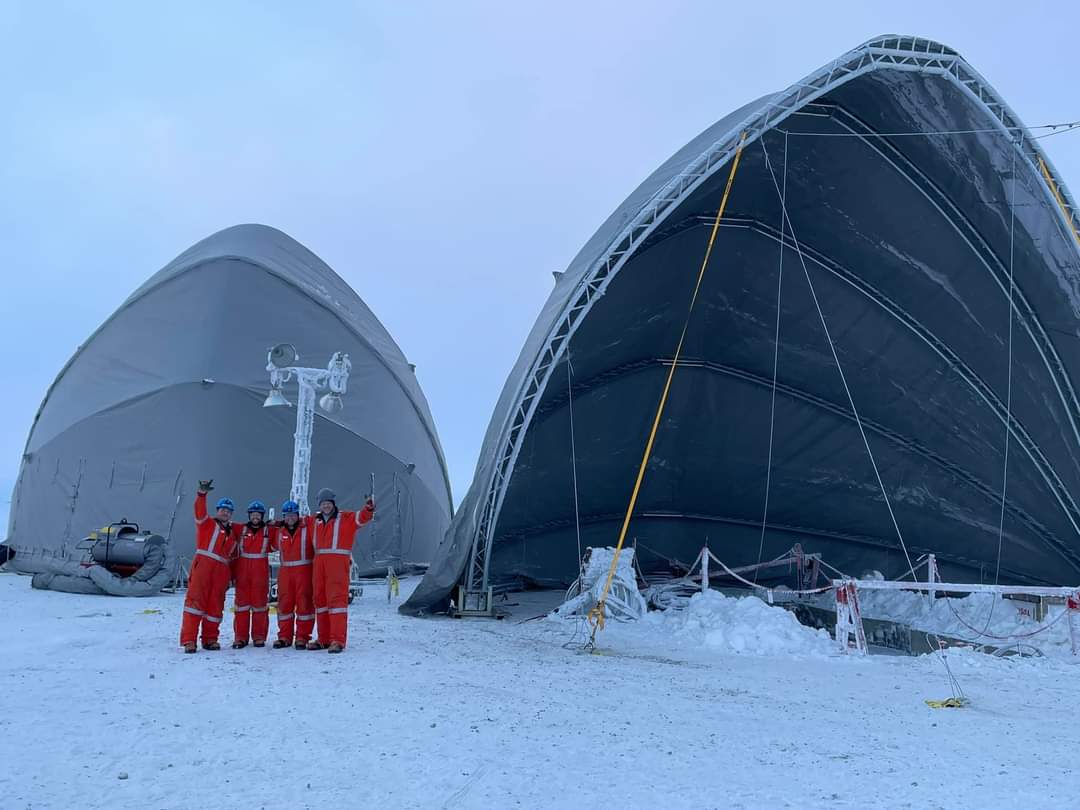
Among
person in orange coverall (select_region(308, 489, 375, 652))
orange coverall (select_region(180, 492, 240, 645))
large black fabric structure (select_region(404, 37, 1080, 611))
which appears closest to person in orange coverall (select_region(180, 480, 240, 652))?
orange coverall (select_region(180, 492, 240, 645))

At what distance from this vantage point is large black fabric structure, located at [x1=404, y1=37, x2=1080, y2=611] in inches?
489

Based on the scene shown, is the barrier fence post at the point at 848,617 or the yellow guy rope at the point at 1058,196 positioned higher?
the yellow guy rope at the point at 1058,196

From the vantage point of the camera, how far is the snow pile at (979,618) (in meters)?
10.3

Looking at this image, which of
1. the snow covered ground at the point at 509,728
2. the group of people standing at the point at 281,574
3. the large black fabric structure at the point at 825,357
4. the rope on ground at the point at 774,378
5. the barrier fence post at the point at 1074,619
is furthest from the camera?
the rope on ground at the point at 774,378

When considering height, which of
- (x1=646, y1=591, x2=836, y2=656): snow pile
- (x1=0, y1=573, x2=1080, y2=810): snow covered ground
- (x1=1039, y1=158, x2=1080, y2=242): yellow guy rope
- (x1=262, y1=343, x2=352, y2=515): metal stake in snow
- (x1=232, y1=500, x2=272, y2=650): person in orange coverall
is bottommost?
(x1=0, y1=573, x2=1080, y2=810): snow covered ground

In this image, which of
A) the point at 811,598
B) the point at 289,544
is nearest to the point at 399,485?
the point at 811,598

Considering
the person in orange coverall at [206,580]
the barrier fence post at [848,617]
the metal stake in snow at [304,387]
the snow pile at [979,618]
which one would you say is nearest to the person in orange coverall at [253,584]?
the person in orange coverall at [206,580]

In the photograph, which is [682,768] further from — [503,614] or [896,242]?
[896,242]

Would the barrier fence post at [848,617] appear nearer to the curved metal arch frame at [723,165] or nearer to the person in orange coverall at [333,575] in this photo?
the curved metal arch frame at [723,165]

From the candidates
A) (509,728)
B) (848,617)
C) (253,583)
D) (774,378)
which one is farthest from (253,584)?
A: (774,378)

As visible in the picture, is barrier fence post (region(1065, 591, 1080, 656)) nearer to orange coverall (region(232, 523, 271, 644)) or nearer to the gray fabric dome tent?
orange coverall (region(232, 523, 271, 644))

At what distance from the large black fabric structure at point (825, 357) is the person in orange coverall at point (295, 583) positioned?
162 inches

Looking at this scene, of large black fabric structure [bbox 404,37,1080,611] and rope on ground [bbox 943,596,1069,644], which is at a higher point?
large black fabric structure [bbox 404,37,1080,611]

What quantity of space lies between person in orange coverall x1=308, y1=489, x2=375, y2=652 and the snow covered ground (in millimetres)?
373
